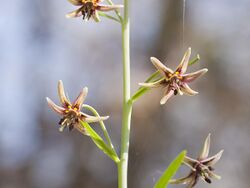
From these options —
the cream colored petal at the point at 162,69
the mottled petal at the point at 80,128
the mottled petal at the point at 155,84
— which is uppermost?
the cream colored petal at the point at 162,69

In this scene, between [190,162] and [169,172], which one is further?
[190,162]

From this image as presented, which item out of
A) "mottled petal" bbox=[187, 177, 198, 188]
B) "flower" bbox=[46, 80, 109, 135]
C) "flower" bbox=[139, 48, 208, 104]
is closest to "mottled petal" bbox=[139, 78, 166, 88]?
"flower" bbox=[139, 48, 208, 104]

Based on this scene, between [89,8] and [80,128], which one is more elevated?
[89,8]

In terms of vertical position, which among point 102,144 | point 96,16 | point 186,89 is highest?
point 96,16

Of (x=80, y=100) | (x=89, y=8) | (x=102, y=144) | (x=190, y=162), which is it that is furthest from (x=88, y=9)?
(x=190, y=162)

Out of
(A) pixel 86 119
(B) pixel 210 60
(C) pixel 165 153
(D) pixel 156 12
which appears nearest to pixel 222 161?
(C) pixel 165 153

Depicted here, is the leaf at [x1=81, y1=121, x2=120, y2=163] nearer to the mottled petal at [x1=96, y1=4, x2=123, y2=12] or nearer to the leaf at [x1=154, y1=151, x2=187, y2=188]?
the leaf at [x1=154, y1=151, x2=187, y2=188]

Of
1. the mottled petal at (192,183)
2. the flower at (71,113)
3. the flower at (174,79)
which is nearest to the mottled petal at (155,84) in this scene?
the flower at (174,79)

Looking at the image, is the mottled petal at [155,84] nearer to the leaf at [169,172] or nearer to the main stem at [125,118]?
the main stem at [125,118]

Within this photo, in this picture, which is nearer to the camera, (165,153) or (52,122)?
(165,153)

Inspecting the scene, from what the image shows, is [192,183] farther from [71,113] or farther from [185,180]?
[71,113]

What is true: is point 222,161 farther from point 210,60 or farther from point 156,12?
point 156,12
